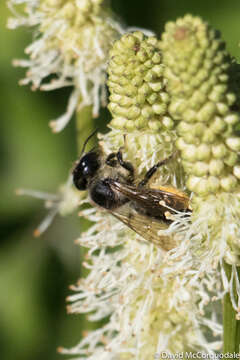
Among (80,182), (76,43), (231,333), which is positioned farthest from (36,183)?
(231,333)

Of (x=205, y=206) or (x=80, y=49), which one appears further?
(x=80, y=49)

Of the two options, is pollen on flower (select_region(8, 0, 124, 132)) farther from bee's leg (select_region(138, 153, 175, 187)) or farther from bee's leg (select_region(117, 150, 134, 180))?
bee's leg (select_region(138, 153, 175, 187))

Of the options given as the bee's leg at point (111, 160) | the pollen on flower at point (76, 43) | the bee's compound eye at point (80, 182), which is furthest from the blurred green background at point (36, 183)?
the bee's leg at point (111, 160)

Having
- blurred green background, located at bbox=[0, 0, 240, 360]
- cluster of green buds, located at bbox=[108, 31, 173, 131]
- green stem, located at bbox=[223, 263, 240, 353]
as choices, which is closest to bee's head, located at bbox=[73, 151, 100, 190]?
cluster of green buds, located at bbox=[108, 31, 173, 131]

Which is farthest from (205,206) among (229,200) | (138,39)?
(138,39)

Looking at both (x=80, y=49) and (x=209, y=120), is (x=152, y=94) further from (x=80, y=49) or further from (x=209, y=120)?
(x=80, y=49)

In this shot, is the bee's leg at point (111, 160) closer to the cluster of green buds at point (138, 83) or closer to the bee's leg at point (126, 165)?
the bee's leg at point (126, 165)
